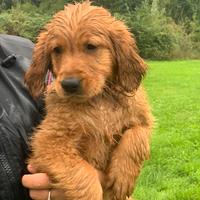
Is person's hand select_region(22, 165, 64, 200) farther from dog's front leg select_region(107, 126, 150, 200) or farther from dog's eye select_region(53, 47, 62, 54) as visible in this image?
dog's eye select_region(53, 47, 62, 54)

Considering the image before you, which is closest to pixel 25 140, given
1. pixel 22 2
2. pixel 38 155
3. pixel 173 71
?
pixel 38 155

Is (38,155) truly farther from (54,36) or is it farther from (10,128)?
(54,36)

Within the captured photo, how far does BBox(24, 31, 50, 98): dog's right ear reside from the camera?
385 cm

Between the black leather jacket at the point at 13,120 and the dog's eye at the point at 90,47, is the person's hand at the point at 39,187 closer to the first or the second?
the black leather jacket at the point at 13,120

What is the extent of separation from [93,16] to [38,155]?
3.12 ft

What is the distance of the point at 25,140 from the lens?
3641 millimetres

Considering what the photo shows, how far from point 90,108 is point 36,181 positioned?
0.59 metres

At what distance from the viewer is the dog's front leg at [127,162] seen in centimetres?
371

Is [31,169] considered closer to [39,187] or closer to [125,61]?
[39,187]

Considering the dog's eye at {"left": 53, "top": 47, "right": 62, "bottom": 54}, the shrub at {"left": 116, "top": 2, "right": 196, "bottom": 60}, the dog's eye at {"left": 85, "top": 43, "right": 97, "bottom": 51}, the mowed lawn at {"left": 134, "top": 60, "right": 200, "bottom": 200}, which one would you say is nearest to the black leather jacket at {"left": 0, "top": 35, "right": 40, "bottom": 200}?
the dog's eye at {"left": 53, "top": 47, "right": 62, "bottom": 54}

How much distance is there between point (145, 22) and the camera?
121 feet

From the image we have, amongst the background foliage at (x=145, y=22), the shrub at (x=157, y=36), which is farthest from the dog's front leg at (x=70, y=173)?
the shrub at (x=157, y=36)

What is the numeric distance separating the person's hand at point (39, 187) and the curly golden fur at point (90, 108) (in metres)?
0.05

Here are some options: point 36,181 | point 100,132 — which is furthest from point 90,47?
point 36,181
